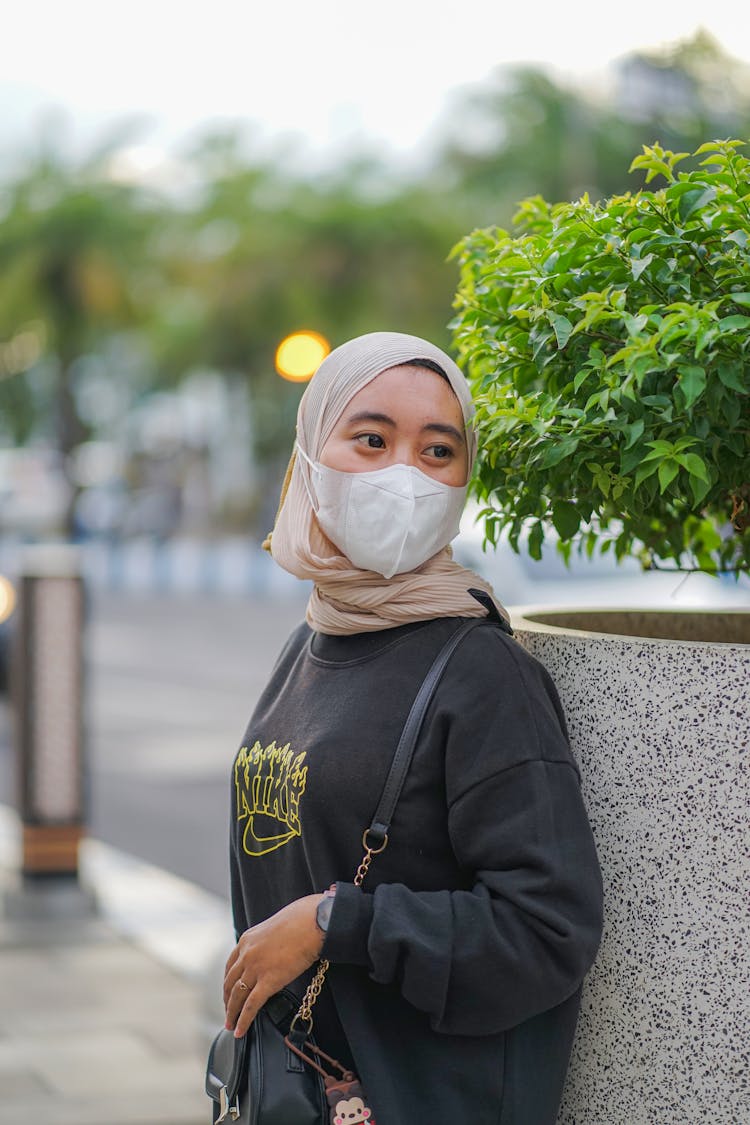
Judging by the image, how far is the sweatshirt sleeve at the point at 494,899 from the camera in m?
1.92

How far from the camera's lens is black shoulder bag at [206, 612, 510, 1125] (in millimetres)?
2002

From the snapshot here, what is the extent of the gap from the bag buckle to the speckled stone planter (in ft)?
1.73

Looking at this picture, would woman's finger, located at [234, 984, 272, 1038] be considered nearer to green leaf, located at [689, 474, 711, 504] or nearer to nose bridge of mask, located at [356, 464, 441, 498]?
nose bridge of mask, located at [356, 464, 441, 498]

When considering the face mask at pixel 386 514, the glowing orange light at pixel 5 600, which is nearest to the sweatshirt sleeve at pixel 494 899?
the face mask at pixel 386 514

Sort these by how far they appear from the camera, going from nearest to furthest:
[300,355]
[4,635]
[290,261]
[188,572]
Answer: [4,635] < [300,355] < [188,572] < [290,261]

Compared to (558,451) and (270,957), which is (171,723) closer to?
(270,957)

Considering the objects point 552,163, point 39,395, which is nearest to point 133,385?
point 39,395

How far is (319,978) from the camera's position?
6.73 feet

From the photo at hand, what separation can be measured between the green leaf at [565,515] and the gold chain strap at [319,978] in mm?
589

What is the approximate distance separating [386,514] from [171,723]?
9.42m

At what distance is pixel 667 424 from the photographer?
6.72ft

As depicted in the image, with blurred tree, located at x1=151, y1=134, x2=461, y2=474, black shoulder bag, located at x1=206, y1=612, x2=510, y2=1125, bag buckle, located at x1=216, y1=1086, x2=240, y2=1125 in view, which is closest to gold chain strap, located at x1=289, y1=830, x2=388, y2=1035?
black shoulder bag, located at x1=206, y1=612, x2=510, y2=1125

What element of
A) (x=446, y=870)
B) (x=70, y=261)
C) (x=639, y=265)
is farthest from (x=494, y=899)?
(x=70, y=261)

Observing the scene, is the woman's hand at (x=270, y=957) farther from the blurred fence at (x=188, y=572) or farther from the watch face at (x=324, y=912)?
the blurred fence at (x=188, y=572)
